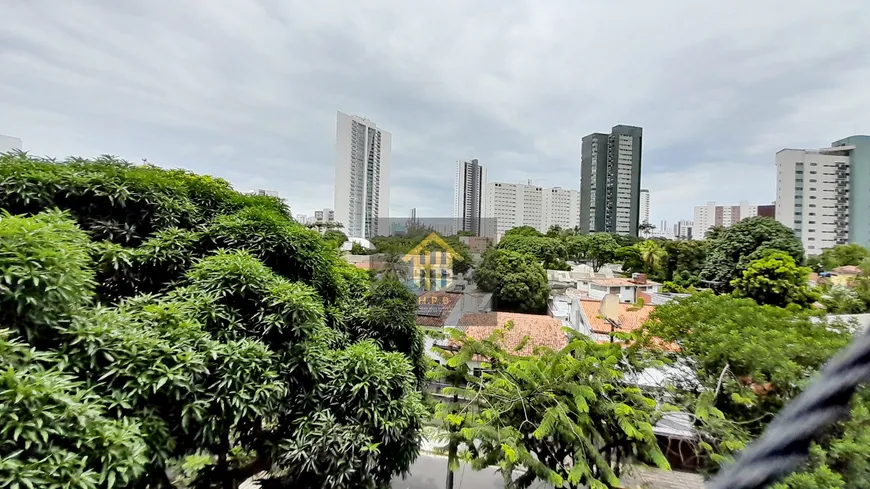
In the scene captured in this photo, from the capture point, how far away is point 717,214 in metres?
44.4

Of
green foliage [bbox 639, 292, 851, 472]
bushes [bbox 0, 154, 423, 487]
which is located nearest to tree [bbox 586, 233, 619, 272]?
green foliage [bbox 639, 292, 851, 472]

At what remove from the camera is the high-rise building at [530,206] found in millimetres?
43875

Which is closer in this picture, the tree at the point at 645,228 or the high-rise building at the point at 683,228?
the tree at the point at 645,228

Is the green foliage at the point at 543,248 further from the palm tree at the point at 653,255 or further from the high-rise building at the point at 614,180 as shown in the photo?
the high-rise building at the point at 614,180

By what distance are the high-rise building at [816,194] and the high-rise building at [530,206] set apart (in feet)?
69.8

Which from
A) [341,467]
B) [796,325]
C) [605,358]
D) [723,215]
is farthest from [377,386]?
[723,215]

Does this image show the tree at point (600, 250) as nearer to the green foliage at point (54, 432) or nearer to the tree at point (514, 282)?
the tree at point (514, 282)

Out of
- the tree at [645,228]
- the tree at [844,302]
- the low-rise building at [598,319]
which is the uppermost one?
the tree at [645,228]

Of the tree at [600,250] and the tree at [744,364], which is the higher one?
the tree at [600,250]

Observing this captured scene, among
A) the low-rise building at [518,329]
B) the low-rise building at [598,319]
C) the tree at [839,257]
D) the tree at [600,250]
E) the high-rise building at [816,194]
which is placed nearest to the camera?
the low-rise building at [518,329]

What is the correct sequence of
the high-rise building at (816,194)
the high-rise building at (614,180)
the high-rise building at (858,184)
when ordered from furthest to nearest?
the high-rise building at (614,180) < the high-rise building at (816,194) < the high-rise building at (858,184)

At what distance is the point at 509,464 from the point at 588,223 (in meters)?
44.4
